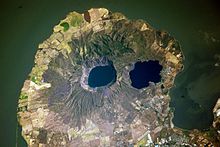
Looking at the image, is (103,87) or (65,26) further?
(65,26)

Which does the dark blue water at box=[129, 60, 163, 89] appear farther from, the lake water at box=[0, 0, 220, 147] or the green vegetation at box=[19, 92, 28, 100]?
the green vegetation at box=[19, 92, 28, 100]

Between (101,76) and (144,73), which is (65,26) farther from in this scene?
(144,73)

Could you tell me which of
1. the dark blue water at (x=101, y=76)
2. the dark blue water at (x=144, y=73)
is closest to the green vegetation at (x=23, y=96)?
the dark blue water at (x=101, y=76)

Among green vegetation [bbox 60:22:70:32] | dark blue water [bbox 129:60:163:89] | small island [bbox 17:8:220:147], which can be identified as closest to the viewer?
small island [bbox 17:8:220:147]

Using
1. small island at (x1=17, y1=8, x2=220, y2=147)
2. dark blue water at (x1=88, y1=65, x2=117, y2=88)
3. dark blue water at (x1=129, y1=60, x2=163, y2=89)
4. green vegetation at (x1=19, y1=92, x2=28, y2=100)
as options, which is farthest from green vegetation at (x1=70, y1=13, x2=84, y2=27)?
green vegetation at (x1=19, y1=92, x2=28, y2=100)

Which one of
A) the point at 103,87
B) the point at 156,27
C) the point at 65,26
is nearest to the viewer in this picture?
the point at 103,87

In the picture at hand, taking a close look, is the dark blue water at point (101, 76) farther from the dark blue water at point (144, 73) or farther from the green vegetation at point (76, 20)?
the green vegetation at point (76, 20)

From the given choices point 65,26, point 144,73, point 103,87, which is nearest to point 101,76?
point 103,87

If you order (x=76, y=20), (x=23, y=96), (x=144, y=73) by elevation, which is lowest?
(x=23, y=96)
